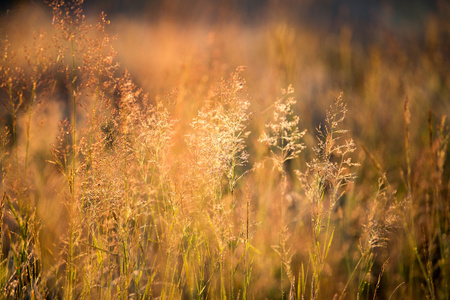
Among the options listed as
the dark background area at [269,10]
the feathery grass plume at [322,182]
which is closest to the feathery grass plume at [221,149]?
the feathery grass plume at [322,182]

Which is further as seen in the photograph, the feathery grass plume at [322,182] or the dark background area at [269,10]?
the dark background area at [269,10]

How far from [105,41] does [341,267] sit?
1.31 m

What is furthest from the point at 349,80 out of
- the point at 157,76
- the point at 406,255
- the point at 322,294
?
the point at 322,294

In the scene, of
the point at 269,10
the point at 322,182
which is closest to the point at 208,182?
the point at 322,182

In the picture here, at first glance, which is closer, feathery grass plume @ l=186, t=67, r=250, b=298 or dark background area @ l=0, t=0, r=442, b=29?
feathery grass plume @ l=186, t=67, r=250, b=298

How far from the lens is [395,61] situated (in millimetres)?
3197

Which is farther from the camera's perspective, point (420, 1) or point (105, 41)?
point (420, 1)

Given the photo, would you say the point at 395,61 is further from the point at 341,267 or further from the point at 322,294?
the point at 322,294

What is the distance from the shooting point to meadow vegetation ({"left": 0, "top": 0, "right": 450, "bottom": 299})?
3.59 feet

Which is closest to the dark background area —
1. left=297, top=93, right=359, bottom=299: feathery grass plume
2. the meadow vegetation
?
the meadow vegetation

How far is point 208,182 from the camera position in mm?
1130

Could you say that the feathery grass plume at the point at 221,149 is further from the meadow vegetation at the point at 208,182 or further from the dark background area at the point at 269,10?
the dark background area at the point at 269,10

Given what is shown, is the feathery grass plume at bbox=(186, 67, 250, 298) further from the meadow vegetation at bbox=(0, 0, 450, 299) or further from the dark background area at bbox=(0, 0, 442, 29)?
the dark background area at bbox=(0, 0, 442, 29)

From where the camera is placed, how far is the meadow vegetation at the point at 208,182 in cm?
109
